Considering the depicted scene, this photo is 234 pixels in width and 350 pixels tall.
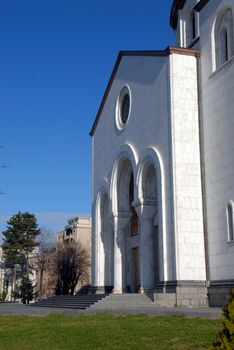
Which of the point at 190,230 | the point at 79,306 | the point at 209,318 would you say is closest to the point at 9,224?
the point at 79,306

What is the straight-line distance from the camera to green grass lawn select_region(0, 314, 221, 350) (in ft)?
33.8

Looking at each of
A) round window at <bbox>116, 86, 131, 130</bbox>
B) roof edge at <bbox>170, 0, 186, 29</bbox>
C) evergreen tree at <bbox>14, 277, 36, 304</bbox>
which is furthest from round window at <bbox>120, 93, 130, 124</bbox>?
evergreen tree at <bbox>14, 277, 36, 304</bbox>

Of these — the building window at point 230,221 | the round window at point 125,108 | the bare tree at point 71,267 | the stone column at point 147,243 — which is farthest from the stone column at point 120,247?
the bare tree at point 71,267

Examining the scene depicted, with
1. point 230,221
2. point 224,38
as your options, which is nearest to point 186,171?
point 230,221

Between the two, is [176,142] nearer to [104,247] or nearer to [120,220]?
[120,220]

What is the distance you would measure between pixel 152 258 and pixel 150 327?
1194cm

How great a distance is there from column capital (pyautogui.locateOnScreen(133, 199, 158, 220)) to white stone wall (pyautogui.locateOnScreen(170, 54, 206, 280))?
3.36 m

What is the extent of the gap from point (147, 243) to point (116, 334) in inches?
507

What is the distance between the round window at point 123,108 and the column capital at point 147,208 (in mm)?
5847

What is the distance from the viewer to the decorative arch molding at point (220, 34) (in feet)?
68.8

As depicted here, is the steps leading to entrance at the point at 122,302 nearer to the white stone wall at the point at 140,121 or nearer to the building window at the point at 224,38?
the white stone wall at the point at 140,121

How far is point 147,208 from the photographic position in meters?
24.3

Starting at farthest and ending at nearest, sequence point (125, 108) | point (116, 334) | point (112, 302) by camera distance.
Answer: point (125, 108) → point (112, 302) → point (116, 334)

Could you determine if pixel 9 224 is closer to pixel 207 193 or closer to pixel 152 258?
pixel 152 258
